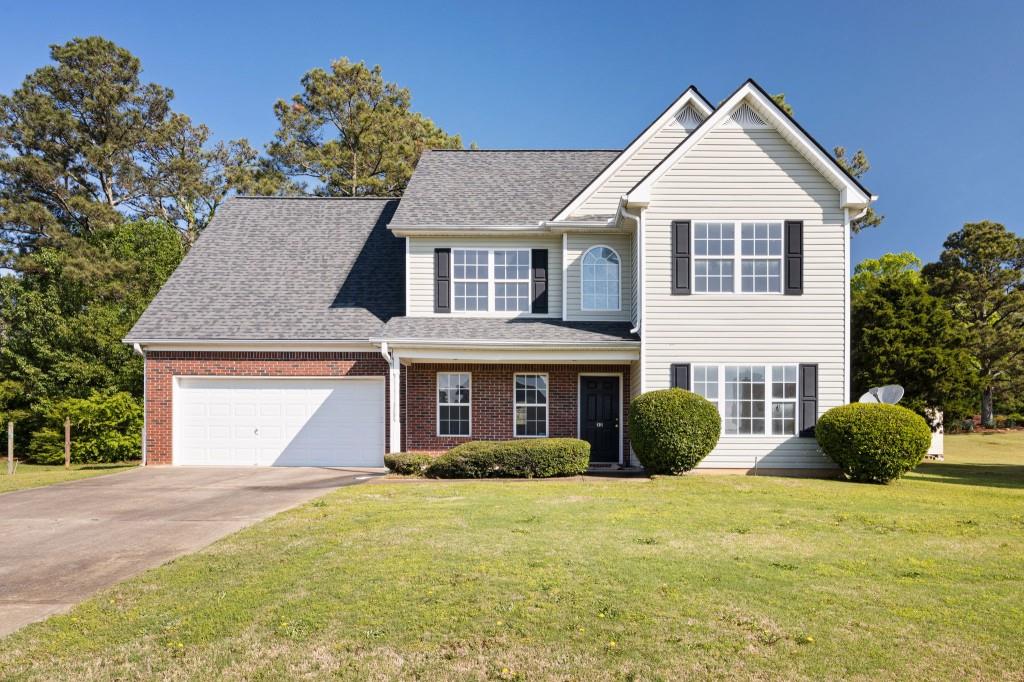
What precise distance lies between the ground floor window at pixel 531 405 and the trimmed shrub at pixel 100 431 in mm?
13014

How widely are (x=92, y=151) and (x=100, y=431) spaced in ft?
61.1

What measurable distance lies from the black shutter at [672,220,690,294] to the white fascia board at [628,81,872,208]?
3.37 feet

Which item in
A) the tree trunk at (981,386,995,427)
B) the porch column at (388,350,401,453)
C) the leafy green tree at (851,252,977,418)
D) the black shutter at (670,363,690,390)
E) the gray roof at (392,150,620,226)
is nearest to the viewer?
the black shutter at (670,363,690,390)

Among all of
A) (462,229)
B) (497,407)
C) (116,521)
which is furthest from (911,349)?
(116,521)

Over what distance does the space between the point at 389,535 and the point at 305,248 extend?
14.4m

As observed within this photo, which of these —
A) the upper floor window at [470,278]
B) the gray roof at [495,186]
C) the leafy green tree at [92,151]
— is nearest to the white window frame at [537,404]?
Answer: the upper floor window at [470,278]

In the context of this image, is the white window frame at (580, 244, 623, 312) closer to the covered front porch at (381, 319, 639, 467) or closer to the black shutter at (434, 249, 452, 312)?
the covered front porch at (381, 319, 639, 467)

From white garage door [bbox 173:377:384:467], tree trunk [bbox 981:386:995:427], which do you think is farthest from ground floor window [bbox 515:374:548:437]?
tree trunk [bbox 981:386:995:427]

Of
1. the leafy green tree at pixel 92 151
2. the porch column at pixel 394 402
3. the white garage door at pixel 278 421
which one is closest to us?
the porch column at pixel 394 402

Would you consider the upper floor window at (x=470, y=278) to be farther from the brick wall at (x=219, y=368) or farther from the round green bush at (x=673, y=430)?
the round green bush at (x=673, y=430)

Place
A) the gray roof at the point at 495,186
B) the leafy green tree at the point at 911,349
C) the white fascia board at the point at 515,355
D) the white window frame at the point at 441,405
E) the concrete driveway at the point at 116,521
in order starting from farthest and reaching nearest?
the leafy green tree at the point at 911,349 → the gray roof at the point at 495,186 → the white window frame at the point at 441,405 → the white fascia board at the point at 515,355 → the concrete driveway at the point at 116,521

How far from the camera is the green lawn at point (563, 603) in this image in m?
4.91

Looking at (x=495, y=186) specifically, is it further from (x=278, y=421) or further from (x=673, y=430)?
(x=673, y=430)

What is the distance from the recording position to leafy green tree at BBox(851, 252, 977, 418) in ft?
65.2
